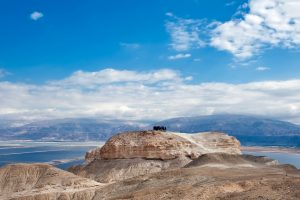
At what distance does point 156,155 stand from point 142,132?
827 centimetres

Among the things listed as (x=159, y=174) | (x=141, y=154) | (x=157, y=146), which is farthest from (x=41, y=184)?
(x=157, y=146)

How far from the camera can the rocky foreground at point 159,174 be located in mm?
51469

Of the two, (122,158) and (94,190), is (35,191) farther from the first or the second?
(122,158)

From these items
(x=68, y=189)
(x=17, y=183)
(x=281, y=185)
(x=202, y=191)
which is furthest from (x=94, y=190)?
(x=281, y=185)

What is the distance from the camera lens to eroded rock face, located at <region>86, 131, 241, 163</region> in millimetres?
101875

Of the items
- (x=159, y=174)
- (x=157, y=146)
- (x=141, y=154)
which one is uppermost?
(x=157, y=146)

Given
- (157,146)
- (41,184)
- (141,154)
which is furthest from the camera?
(141,154)

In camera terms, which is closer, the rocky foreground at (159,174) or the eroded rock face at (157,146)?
the rocky foreground at (159,174)

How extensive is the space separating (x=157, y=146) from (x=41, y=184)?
1195 inches

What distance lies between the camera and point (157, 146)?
10200 cm

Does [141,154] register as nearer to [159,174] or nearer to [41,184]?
[41,184]

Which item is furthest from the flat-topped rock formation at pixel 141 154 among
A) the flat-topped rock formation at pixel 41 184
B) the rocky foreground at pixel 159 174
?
the flat-topped rock formation at pixel 41 184

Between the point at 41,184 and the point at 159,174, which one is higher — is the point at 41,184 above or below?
below

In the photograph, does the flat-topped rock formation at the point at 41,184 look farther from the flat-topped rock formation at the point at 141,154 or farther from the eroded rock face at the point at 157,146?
the eroded rock face at the point at 157,146
